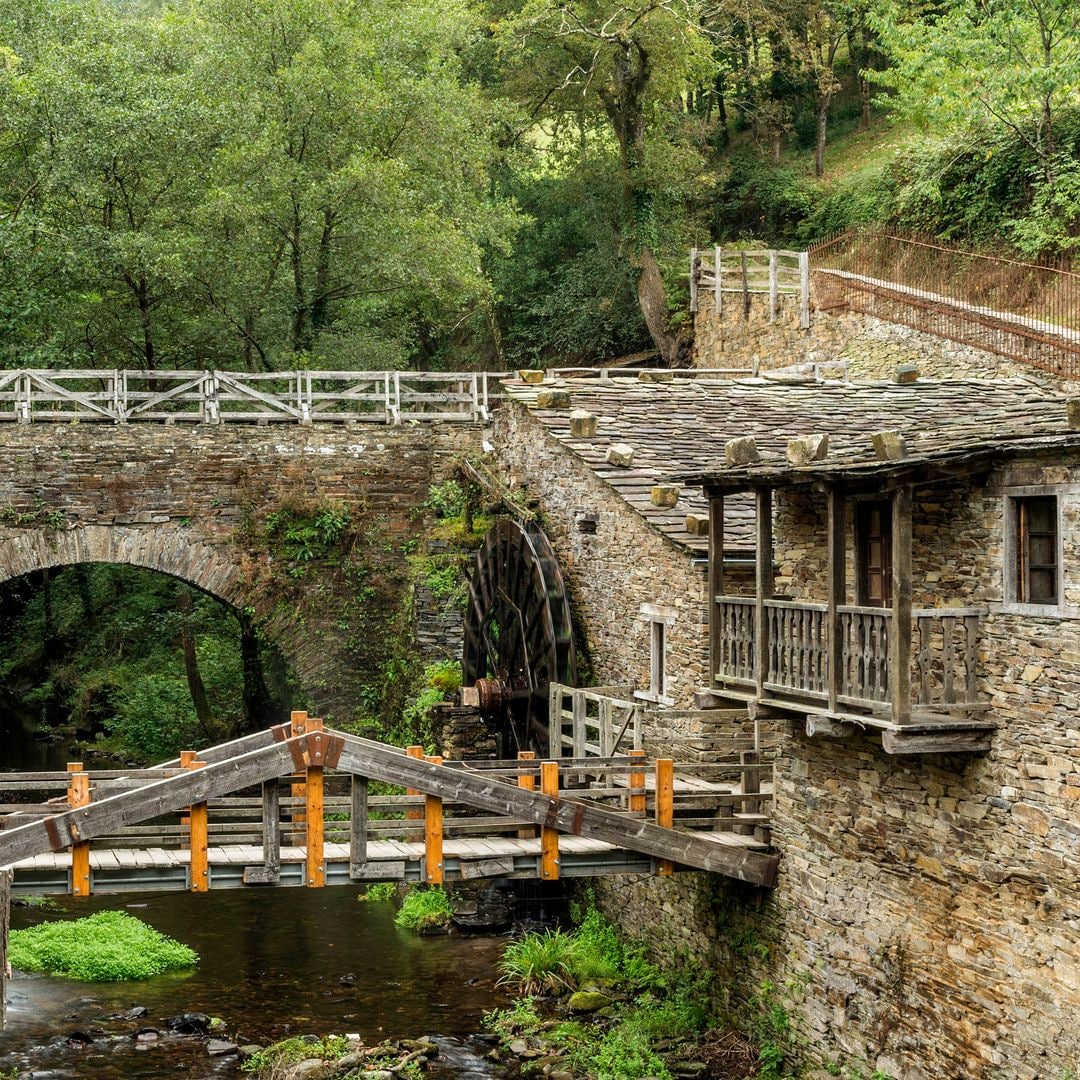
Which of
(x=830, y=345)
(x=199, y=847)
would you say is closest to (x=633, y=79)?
(x=830, y=345)

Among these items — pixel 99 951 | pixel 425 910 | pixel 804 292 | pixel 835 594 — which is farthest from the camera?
pixel 804 292

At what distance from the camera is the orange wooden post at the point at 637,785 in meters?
13.0

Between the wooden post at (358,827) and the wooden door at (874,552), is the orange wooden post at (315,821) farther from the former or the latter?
the wooden door at (874,552)

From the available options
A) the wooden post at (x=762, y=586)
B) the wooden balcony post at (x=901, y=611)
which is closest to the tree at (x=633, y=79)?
the wooden post at (x=762, y=586)

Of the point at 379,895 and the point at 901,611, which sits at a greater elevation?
the point at 901,611

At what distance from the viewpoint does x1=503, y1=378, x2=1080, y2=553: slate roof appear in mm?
11344

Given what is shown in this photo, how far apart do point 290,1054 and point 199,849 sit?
2.45 meters

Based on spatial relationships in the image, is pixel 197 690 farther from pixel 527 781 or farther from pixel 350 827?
pixel 527 781

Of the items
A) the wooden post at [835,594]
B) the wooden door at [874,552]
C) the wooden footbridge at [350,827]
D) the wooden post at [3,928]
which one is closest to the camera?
the wooden post at [3,928]

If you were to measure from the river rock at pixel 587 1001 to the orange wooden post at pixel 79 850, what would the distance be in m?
4.97

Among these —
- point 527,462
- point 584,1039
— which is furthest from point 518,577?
point 584,1039

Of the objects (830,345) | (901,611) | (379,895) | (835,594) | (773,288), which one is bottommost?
(379,895)

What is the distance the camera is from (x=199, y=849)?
11859 millimetres

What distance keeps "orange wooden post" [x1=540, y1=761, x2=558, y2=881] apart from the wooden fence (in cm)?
1574
